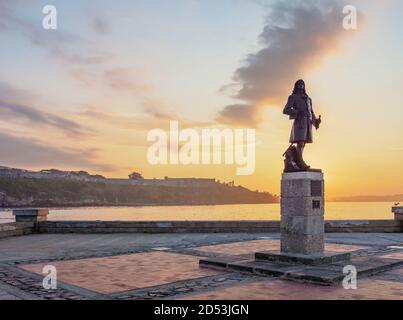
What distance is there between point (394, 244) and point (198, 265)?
6.99 m

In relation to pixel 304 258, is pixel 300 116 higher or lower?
higher

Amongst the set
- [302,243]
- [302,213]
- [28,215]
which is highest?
[302,213]

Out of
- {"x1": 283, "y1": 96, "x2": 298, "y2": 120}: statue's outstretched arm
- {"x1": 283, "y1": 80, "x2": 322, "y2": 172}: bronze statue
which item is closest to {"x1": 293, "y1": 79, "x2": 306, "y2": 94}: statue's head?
{"x1": 283, "y1": 80, "x2": 322, "y2": 172}: bronze statue

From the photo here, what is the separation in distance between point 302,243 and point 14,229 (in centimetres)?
1130

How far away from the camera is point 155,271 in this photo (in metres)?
8.84

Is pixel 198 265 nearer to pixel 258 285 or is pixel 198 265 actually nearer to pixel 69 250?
pixel 258 285

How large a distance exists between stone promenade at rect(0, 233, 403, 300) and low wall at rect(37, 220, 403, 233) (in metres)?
1.96

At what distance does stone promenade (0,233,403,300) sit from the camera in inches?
270

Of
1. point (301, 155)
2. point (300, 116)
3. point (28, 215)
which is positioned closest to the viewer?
point (301, 155)

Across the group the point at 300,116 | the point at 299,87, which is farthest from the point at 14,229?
the point at 299,87

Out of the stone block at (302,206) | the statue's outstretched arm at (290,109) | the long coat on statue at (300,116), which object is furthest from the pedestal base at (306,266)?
the statue's outstretched arm at (290,109)

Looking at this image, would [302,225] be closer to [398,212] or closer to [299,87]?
[299,87]
